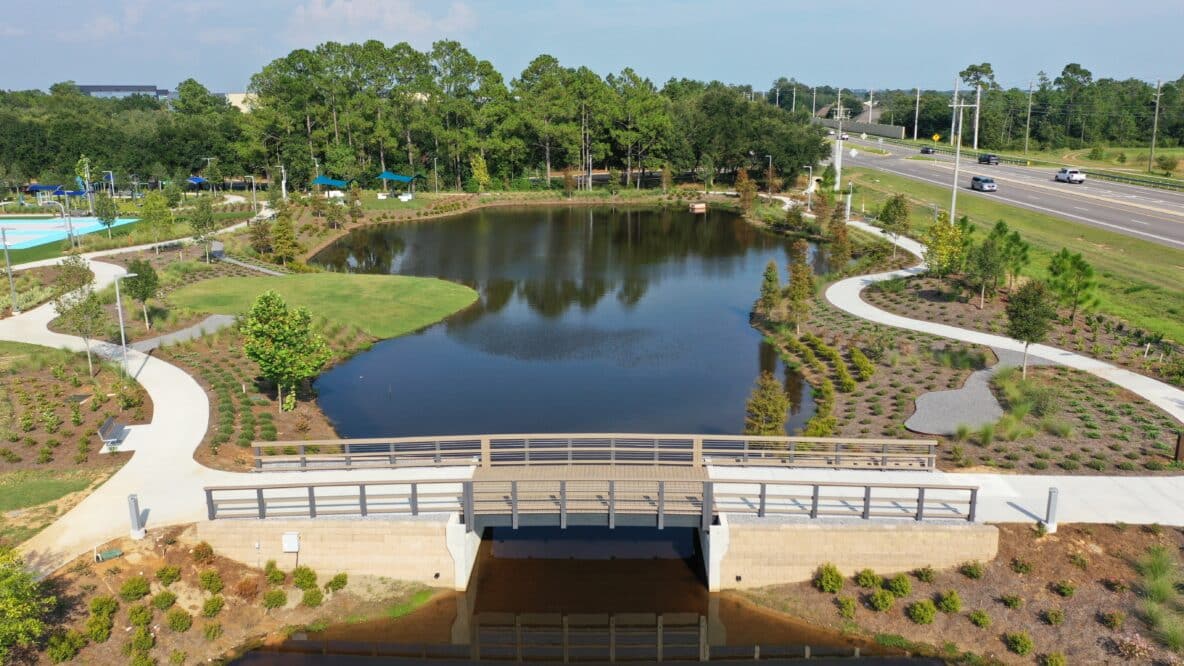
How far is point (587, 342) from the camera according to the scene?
127 feet

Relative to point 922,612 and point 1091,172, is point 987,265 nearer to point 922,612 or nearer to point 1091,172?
point 922,612

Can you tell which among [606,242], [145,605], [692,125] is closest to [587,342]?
[145,605]

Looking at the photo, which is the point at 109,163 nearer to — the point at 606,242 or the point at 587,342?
the point at 606,242

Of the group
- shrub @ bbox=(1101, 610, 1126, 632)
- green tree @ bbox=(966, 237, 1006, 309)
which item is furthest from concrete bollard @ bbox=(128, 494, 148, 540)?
green tree @ bbox=(966, 237, 1006, 309)

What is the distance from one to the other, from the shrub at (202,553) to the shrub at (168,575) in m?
0.49

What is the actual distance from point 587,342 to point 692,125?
6184 centimetres

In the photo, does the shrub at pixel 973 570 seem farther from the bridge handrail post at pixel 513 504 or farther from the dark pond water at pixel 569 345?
the bridge handrail post at pixel 513 504

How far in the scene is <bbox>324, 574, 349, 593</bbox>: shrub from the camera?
19381 millimetres

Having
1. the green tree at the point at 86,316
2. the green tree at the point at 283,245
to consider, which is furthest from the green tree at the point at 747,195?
the green tree at the point at 86,316

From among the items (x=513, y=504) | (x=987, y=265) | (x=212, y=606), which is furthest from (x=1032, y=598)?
(x=987, y=265)

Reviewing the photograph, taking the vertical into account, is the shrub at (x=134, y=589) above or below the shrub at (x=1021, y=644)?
above

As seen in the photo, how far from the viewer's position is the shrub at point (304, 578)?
63.0 feet

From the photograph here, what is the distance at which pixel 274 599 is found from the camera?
18.8 metres

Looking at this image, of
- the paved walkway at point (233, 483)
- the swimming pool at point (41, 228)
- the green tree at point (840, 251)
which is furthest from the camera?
the swimming pool at point (41, 228)
